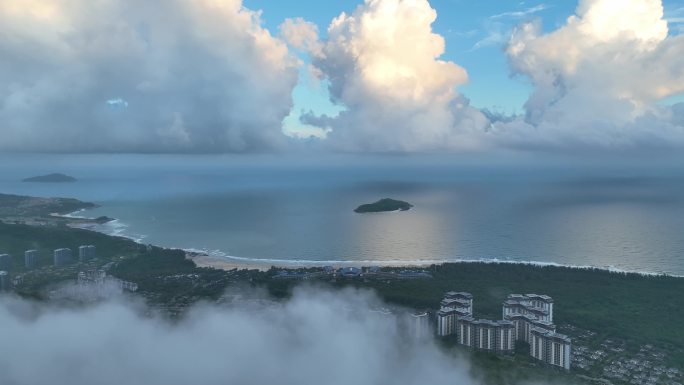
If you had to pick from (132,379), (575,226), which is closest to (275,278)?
(132,379)

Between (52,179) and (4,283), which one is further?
(52,179)

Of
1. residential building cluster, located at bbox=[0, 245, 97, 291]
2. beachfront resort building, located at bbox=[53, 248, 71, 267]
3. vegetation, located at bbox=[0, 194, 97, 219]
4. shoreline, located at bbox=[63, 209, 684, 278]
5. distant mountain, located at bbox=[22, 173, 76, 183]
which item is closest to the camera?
residential building cluster, located at bbox=[0, 245, 97, 291]

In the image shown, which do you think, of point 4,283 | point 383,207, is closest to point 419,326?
point 4,283

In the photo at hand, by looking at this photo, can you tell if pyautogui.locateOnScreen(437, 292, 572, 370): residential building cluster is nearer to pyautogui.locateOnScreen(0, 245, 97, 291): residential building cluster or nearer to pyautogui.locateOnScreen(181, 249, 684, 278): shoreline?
pyautogui.locateOnScreen(181, 249, 684, 278): shoreline

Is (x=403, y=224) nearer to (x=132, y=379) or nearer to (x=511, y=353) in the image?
(x=511, y=353)

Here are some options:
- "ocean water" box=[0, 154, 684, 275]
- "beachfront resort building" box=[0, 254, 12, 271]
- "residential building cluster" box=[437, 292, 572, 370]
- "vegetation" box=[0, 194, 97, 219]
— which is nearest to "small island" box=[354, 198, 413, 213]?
"ocean water" box=[0, 154, 684, 275]

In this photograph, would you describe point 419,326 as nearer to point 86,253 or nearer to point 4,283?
point 4,283

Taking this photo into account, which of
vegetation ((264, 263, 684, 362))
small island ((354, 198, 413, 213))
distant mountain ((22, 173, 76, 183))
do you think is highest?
distant mountain ((22, 173, 76, 183))

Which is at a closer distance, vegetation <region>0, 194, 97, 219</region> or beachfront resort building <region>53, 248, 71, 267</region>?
beachfront resort building <region>53, 248, 71, 267</region>

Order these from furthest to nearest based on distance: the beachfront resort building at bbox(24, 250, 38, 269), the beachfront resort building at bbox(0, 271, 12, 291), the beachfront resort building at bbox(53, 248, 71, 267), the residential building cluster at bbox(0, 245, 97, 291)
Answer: the beachfront resort building at bbox(53, 248, 71, 267) → the beachfront resort building at bbox(24, 250, 38, 269) → the residential building cluster at bbox(0, 245, 97, 291) → the beachfront resort building at bbox(0, 271, 12, 291)
